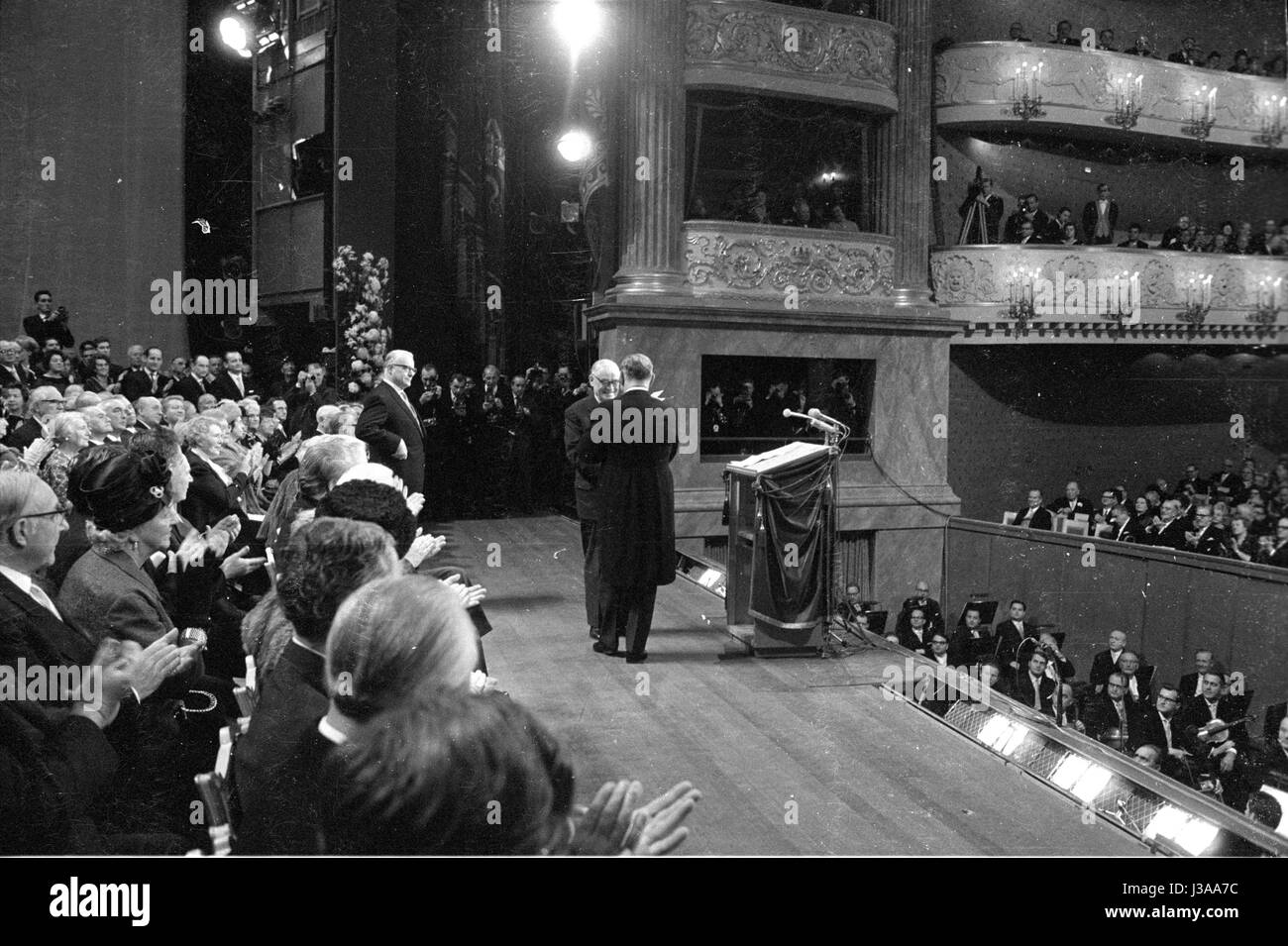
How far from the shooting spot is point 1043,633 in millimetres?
9961

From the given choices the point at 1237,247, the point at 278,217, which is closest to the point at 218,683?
the point at 278,217

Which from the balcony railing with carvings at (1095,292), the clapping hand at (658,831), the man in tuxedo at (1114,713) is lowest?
the man in tuxedo at (1114,713)

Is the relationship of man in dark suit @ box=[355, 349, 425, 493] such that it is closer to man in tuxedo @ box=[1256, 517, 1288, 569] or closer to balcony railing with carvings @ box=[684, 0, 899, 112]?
balcony railing with carvings @ box=[684, 0, 899, 112]

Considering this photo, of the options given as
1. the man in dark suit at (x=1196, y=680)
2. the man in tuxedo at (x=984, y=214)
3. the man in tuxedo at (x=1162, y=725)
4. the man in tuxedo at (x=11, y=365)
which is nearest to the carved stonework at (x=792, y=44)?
the man in tuxedo at (x=984, y=214)

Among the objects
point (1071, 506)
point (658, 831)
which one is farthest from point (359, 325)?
point (658, 831)

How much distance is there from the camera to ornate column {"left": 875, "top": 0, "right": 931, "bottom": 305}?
1220cm

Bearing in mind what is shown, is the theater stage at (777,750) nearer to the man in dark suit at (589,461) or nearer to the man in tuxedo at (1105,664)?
the man in dark suit at (589,461)

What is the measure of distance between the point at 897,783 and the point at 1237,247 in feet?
41.4

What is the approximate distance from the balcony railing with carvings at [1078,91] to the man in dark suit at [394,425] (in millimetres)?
10229

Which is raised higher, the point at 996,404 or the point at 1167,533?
the point at 996,404

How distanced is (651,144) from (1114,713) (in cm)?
708

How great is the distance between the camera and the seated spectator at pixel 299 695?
6.89ft

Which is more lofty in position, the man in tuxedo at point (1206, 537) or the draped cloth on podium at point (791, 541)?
the draped cloth on podium at point (791, 541)
